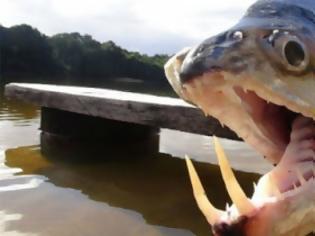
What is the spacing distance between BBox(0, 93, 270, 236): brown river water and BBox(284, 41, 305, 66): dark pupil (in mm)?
2071

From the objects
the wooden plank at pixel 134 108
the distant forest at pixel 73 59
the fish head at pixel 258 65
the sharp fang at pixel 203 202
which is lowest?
the distant forest at pixel 73 59

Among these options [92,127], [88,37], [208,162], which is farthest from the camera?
[88,37]

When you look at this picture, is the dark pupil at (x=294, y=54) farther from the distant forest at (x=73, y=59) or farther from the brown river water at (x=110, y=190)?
the distant forest at (x=73, y=59)

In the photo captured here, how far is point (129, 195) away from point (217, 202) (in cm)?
64

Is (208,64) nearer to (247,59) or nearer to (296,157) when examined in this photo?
(247,59)

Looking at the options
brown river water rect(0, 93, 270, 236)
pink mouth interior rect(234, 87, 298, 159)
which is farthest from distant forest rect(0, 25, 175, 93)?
pink mouth interior rect(234, 87, 298, 159)

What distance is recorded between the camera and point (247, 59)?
111 cm

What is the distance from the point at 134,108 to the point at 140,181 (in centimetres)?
58

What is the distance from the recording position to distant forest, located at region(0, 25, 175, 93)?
3522 cm

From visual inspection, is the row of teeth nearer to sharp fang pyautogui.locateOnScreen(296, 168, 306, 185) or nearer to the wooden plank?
sharp fang pyautogui.locateOnScreen(296, 168, 306, 185)

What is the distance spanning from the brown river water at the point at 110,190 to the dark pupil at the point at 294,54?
2.07m

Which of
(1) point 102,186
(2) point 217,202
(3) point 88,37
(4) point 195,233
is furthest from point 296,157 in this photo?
(3) point 88,37

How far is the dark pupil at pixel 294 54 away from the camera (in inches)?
43.9

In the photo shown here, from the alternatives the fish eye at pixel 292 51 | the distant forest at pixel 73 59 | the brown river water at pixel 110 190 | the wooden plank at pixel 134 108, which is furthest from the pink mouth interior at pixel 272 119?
the distant forest at pixel 73 59
